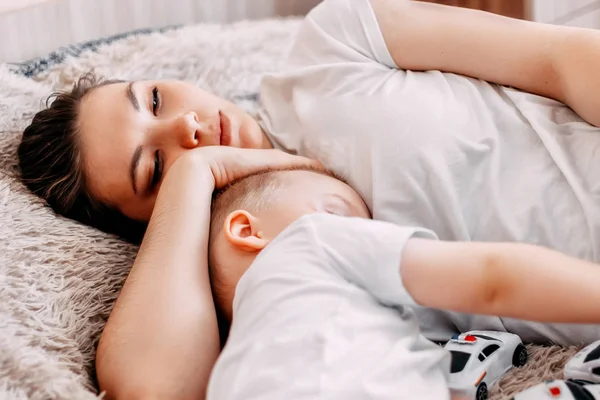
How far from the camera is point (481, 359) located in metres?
0.87

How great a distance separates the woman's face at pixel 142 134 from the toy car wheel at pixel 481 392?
0.56m

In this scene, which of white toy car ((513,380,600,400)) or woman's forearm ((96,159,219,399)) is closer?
white toy car ((513,380,600,400))

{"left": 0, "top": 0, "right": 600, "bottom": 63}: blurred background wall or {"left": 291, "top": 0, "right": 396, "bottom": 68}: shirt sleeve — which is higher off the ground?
{"left": 291, "top": 0, "right": 396, "bottom": 68}: shirt sleeve

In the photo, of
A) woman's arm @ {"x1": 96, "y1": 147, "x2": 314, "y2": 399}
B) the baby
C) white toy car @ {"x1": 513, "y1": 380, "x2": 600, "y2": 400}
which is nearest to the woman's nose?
woman's arm @ {"x1": 96, "y1": 147, "x2": 314, "y2": 399}

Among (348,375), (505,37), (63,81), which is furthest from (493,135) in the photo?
(63,81)

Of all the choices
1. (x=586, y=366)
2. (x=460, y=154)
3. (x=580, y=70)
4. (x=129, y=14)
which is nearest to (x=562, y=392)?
(x=586, y=366)

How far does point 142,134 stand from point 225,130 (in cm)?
14

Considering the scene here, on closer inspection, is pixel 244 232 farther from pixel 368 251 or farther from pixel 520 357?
pixel 520 357

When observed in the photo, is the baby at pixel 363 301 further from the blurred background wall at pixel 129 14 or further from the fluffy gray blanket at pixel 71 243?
the blurred background wall at pixel 129 14

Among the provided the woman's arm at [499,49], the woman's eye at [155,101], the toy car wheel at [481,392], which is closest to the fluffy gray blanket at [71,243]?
the toy car wheel at [481,392]

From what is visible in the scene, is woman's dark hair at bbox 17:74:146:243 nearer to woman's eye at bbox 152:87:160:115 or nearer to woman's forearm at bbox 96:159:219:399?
woman's eye at bbox 152:87:160:115

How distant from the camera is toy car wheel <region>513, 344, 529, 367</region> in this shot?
3.05ft

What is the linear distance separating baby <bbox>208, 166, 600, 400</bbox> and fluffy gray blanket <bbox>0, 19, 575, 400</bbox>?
17cm

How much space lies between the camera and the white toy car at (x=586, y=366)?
0.79 metres
